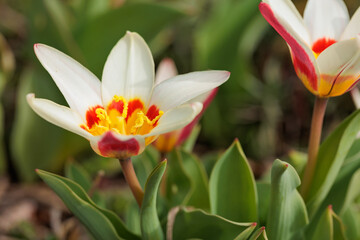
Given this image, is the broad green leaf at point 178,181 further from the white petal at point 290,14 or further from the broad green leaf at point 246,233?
the white petal at point 290,14

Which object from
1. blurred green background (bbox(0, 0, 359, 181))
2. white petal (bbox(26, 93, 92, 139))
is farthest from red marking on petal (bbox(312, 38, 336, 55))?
blurred green background (bbox(0, 0, 359, 181))

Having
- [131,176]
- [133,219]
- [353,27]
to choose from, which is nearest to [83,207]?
[131,176]

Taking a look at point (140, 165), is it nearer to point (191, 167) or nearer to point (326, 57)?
point (191, 167)

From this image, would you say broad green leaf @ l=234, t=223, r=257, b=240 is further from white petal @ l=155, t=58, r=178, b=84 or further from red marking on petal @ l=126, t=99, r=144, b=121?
→ white petal @ l=155, t=58, r=178, b=84

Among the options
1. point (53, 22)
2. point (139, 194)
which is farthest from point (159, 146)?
point (53, 22)

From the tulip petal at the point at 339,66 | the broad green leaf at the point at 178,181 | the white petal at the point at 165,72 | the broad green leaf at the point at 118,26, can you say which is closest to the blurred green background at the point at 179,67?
the broad green leaf at the point at 118,26

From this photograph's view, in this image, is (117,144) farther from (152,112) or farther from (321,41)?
(321,41)
